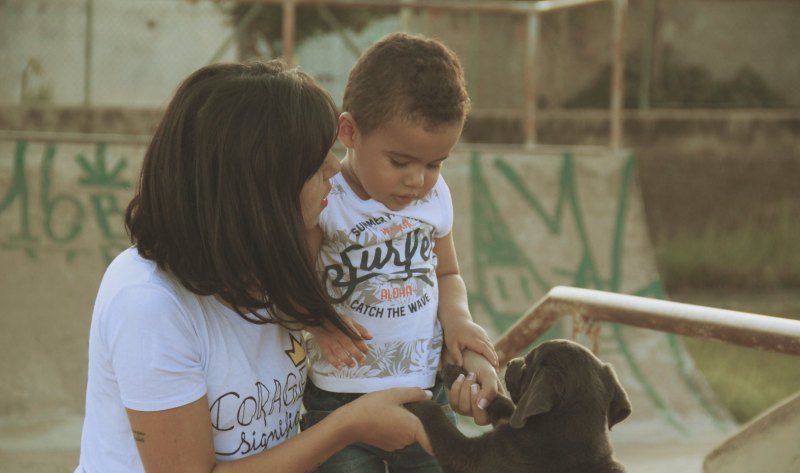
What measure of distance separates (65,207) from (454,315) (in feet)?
17.2

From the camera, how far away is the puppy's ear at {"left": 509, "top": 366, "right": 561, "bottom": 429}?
2.42 meters

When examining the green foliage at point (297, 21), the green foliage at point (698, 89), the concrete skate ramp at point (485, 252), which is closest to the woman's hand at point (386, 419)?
the concrete skate ramp at point (485, 252)

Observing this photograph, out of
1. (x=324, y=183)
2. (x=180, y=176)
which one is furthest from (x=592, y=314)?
(x=180, y=176)

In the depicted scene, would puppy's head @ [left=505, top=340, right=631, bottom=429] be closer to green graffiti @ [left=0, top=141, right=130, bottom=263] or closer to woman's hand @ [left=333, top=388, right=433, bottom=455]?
woman's hand @ [left=333, top=388, right=433, bottom=455]

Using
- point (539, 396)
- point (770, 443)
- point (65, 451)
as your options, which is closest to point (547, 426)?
point (539, 396)

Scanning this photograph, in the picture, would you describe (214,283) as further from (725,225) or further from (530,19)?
(725,225)

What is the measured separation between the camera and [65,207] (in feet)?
23.8

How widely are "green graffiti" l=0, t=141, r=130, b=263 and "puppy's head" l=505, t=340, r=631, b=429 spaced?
16.9 feet

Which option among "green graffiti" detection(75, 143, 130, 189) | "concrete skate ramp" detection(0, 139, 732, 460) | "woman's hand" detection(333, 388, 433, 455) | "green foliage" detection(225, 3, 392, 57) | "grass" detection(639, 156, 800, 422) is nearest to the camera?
"woman's hand" detection(333, 388, 433, 455)

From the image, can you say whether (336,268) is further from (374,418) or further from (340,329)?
A: (374,418)

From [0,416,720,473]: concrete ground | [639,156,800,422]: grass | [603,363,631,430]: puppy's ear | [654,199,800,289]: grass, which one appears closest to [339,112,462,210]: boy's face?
[603,363,631,430]: puppy's ear

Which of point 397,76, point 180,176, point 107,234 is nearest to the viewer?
point 180,176

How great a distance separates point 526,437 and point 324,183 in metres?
0.85

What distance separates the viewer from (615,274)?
820cm
